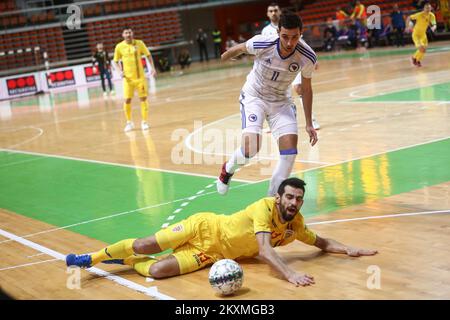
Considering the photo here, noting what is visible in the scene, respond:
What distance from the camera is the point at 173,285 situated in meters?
6.32

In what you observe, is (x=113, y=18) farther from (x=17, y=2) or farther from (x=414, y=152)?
(x=414, y=152)

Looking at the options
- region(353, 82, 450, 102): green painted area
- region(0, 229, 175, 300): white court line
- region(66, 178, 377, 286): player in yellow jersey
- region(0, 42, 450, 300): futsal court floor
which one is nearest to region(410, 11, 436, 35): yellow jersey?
region(0, 42, 450, 300): futsal court floor

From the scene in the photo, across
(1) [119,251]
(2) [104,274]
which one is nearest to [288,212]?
(1) [119,251]

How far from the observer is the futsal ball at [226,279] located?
5.81m

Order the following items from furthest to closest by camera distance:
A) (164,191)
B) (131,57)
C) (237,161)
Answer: (131,57)
(164,191)
(237,161)

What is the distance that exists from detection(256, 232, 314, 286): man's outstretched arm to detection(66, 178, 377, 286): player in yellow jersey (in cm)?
6

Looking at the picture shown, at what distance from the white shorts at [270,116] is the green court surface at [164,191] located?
1.05 metres

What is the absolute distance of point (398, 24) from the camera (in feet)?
110

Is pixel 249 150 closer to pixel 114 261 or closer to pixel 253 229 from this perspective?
pixel 253 229

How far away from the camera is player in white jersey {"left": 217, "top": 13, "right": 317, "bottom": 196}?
311 inches

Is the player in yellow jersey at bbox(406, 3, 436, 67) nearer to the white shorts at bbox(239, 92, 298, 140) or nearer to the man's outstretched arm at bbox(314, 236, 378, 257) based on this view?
the white shorts at bbox(239, 92, 298, 140)

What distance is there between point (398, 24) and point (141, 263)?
29.4 metres
